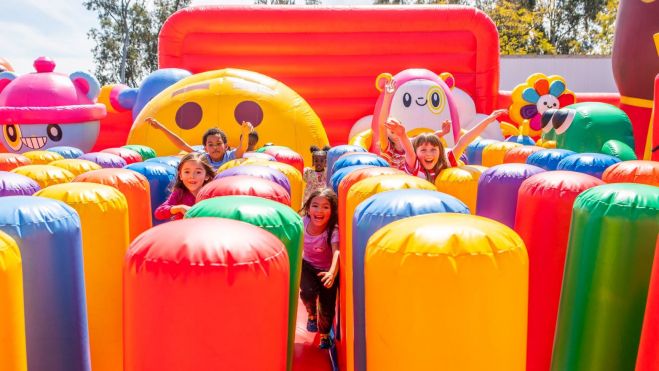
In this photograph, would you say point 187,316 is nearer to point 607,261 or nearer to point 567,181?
point 607,261

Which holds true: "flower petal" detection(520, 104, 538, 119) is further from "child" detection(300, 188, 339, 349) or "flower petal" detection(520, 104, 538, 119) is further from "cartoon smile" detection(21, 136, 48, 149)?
"cartoon smile" detection(21, 136, 48, 149)

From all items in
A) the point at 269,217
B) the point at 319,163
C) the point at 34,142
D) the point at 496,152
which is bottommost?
the point at 34,142

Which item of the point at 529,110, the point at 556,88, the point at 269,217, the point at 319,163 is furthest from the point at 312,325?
the point at 556,88

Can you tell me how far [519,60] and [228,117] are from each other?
42.8ft

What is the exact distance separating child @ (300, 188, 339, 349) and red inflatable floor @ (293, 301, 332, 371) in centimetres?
8

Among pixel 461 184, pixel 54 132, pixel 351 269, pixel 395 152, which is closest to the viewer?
pixel 351 269

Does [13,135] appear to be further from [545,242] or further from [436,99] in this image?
[545,242]

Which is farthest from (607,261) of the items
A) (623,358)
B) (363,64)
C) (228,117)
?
(363,64)

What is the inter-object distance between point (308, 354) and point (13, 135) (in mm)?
6692

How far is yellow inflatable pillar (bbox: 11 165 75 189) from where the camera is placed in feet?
11.7

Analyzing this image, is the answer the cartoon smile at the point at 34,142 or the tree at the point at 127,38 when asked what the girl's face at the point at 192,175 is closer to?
the cartoon smile at the point at 34,142

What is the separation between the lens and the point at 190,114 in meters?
6.66

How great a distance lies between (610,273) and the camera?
81.4 inches

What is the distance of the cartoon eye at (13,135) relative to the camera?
815 centimetres
